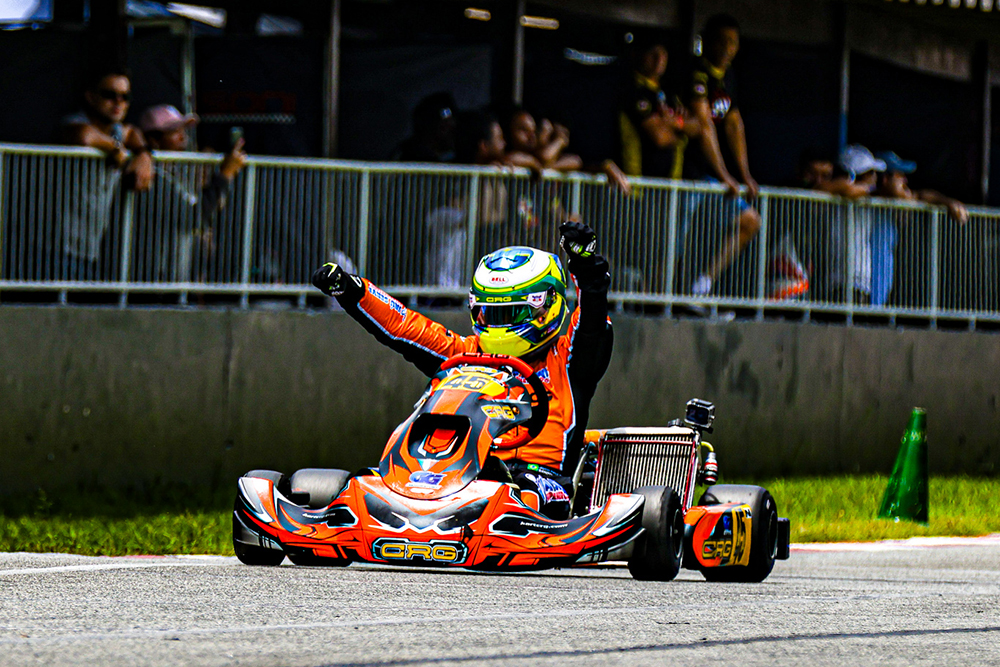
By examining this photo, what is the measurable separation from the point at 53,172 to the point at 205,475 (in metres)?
2.35

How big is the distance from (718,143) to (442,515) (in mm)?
9192

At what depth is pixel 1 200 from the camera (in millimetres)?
13234

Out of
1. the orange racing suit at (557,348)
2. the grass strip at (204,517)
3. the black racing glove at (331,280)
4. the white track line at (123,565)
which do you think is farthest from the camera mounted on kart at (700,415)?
the grass strip at (204,517)

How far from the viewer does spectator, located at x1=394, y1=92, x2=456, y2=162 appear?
50.2 feet

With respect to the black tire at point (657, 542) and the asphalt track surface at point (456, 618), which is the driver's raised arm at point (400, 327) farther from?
the black tire at point (657, 542)

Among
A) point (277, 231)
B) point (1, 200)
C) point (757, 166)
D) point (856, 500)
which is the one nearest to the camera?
point (1, 200)

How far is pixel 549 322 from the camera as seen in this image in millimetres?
10133

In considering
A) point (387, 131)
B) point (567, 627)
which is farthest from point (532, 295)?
point (387, 131)

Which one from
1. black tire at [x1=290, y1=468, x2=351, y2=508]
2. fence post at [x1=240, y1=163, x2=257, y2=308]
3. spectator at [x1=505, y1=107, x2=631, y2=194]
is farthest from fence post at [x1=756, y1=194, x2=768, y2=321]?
black tire at [x1=290, y1=468, x2=351, y2=508]

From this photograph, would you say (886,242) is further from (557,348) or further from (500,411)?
(500,411)

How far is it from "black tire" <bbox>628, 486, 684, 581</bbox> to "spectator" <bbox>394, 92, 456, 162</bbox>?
650 cm

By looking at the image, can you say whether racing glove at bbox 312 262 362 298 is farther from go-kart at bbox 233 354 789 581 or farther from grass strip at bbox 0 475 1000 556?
grass strip at bbox 0 475 1000 556

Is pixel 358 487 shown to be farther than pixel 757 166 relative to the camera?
No

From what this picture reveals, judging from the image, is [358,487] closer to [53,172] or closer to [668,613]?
[668,613]
